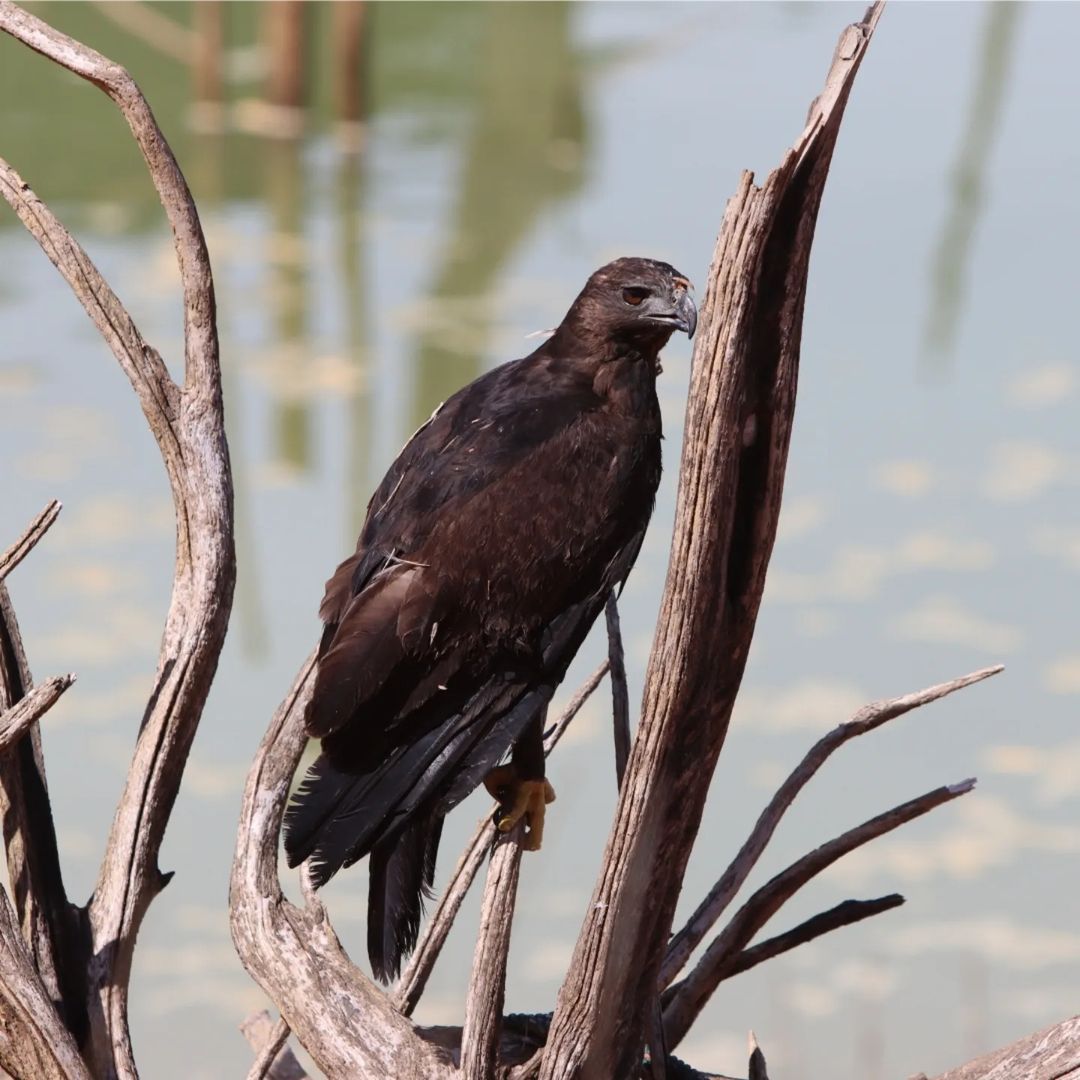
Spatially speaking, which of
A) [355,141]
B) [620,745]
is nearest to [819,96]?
[620,745]

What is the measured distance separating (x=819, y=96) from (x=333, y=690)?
853 mm

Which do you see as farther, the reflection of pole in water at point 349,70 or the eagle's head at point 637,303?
the reflection of pole in water at point 349,70

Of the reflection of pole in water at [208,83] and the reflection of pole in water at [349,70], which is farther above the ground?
the reflection of pole in water at [208,83]

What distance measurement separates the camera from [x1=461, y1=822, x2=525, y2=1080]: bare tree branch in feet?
5.83

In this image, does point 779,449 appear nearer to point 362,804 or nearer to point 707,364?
point 707,364

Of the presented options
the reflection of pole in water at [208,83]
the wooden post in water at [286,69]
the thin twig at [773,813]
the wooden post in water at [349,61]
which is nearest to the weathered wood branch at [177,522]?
the thin twig at [773,813]

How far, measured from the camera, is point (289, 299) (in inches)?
259

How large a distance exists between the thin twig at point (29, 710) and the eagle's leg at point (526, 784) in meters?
0.54

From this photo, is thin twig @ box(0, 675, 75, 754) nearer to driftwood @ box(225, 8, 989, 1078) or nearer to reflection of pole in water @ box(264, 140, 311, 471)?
driftwood @ box(225, 8, 989, 1078)

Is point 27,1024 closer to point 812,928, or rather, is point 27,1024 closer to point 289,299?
point 812,928

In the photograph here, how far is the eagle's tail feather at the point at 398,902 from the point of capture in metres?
2.08

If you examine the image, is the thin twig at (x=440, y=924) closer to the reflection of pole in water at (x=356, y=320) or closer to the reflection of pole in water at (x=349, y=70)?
the reflection of pole in water at (x=356, y=320)

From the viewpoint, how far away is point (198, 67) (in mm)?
7410

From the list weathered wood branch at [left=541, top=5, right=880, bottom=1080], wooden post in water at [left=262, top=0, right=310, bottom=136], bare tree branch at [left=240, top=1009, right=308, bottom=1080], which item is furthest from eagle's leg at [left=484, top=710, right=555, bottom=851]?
wooden post in water at [left=262, top=0, right=310, bottom=136]
